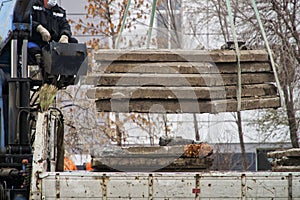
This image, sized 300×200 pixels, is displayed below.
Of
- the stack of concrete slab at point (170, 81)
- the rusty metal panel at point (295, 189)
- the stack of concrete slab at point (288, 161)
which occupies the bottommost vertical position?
the rusty metal panel at point (295, 189)

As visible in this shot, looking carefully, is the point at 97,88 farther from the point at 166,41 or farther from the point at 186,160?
the point at 166,41

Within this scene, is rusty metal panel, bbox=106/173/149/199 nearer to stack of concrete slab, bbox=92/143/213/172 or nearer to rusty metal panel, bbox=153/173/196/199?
rusty metal panel, bbox=153/173/196/199

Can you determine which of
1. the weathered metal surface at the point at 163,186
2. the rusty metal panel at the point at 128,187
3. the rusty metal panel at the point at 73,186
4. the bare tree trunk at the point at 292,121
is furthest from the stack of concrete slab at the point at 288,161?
the bare tree trunk at the point at 292,121

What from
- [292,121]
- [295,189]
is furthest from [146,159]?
[292,121]

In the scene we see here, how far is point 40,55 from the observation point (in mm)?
8398

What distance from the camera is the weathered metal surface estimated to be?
490 cm

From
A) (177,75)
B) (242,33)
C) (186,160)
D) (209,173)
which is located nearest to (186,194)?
(209,173)

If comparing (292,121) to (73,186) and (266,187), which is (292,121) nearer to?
(266,187)

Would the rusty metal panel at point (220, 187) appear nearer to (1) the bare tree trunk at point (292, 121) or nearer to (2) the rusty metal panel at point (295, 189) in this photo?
(2) the rusty metal panel at point (295, 189)

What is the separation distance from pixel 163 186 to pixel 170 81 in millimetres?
1169

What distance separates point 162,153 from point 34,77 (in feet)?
12.0

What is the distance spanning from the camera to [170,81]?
18.9 ft

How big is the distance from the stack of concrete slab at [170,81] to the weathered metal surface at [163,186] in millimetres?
999

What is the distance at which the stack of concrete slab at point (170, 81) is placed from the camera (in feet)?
18.9
